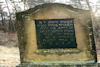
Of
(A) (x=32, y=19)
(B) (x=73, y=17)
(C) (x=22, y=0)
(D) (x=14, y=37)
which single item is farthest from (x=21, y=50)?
(C) (x=22, y=0)

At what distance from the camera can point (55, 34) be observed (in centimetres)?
394

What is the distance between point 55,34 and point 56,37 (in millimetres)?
82

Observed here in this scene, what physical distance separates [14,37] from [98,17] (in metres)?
7.47

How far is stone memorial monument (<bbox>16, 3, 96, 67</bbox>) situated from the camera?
3764 millimetres

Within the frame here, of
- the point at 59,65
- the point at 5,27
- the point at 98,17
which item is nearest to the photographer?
the point at 59,65

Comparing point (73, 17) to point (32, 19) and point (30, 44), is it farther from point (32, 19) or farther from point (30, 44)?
point (30, 44)

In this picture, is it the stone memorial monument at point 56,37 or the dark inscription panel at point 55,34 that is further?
the dark inscription panel at point 55,34

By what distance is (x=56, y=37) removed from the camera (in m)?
3.95

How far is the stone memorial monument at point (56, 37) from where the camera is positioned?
376 cm

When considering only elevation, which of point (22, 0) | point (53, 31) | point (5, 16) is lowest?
point (53, 31)

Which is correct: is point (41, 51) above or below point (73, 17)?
below

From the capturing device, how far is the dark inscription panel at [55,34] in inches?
152

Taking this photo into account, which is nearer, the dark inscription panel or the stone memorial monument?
the stone memorial monument

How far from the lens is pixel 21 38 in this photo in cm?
397
